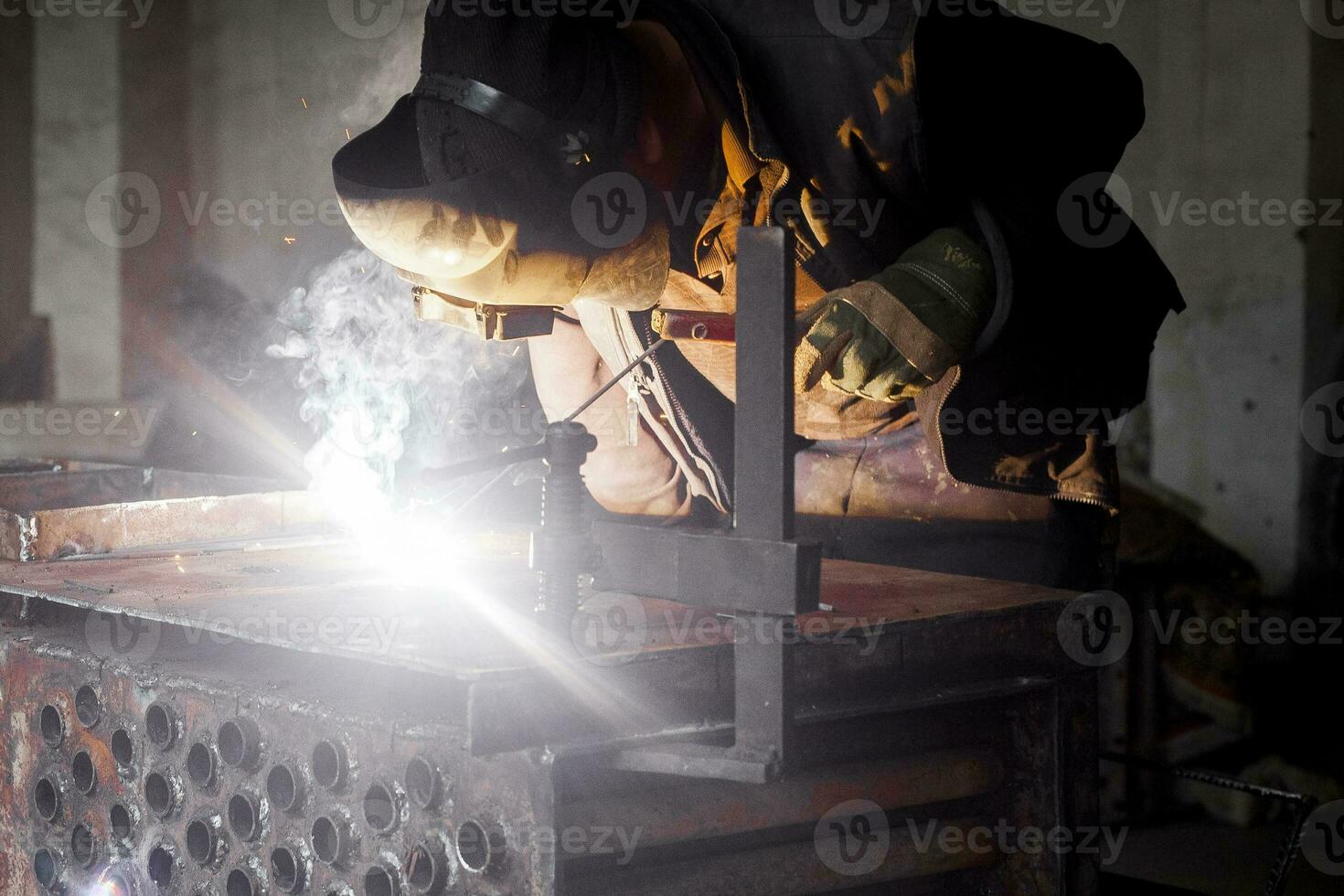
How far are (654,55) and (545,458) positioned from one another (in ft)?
2.35

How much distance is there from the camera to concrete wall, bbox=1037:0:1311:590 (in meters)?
4.87

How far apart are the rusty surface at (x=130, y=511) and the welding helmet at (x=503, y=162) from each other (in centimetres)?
91

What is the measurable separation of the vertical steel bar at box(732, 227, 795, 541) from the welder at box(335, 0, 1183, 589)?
48cm

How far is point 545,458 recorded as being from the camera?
5.12ft

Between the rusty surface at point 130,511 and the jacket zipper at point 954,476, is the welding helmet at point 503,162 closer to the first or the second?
the jacket zipper at point 954,476

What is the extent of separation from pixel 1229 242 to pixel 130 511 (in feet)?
13.8

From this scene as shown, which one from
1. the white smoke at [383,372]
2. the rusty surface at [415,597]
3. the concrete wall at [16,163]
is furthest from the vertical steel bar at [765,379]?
the concrete wall at [16,163]

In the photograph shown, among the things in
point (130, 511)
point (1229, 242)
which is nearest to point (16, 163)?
point (130, 511)

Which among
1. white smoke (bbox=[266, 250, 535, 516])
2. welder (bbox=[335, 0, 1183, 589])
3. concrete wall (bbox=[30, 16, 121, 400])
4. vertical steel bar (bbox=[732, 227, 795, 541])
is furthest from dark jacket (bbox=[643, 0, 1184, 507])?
concrete wall (bbox=[30, 16, 121, 400])

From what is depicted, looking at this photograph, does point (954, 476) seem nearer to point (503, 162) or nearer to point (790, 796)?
point (790, 796)

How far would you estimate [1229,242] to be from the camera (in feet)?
16.7

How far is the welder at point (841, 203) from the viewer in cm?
180

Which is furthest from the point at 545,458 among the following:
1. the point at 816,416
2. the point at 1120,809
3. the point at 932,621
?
the point at 1120,809

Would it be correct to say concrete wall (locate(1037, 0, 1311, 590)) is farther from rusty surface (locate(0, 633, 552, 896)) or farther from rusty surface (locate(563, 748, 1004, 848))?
rusty surface (locate(0, 633, 552, 896))
